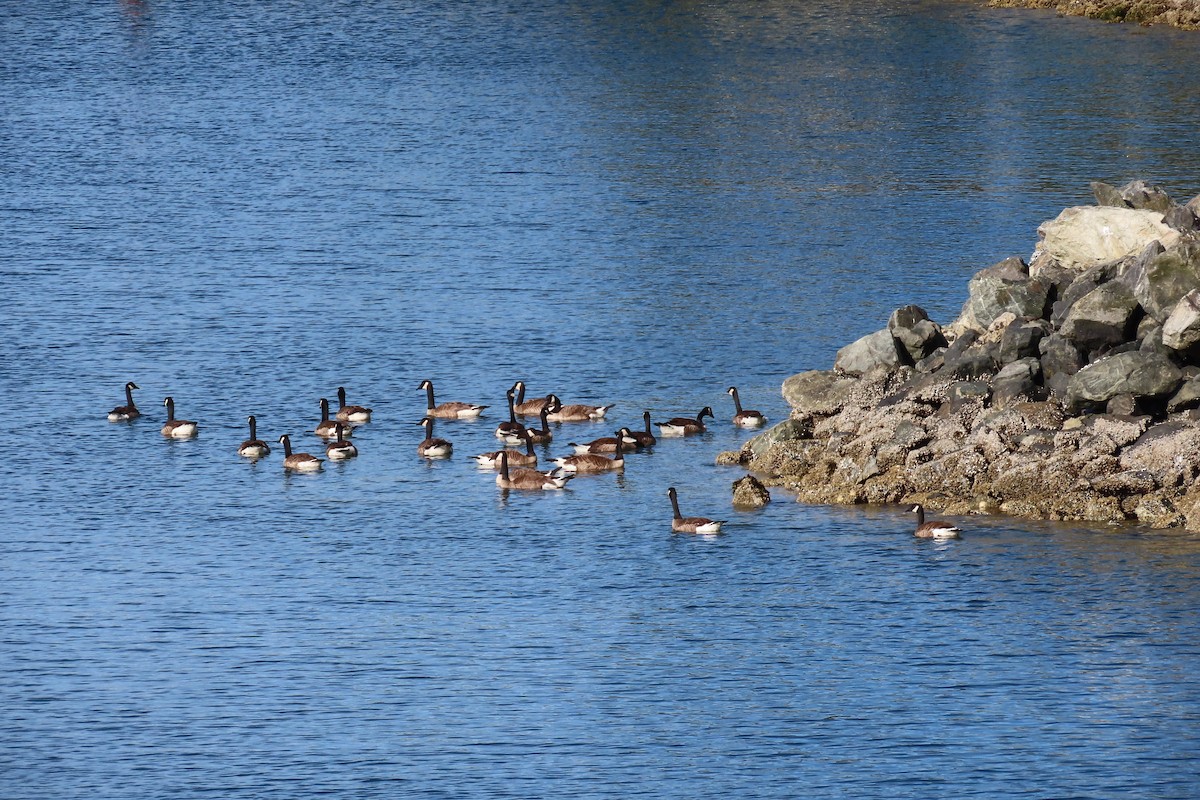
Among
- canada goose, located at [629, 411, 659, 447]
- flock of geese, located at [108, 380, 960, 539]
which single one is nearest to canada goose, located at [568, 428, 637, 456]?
flock of geese, located at [108, 380, 960, 539]

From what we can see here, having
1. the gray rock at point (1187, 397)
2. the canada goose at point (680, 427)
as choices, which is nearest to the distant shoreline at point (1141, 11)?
the canada goose at point (680, 427)

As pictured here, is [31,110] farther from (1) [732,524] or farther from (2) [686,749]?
(2) [686,749]

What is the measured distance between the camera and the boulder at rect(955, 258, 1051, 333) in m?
41.3

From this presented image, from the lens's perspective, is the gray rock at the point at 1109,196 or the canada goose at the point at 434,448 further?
the gray rock at the point at 1109,196

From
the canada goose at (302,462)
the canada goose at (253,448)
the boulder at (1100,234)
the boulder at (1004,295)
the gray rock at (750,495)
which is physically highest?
the boulder at (1100,234)

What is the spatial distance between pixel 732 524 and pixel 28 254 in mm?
34625

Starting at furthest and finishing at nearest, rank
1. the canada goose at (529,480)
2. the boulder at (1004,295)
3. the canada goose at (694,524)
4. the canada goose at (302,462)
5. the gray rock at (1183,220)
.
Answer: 1. the canada goose at (302,462)
2. the canada goose at (529,480)
3. the boulder at (1004,295)
4. the gray rock at (1183,220)
5. the canada goose at (694,524)

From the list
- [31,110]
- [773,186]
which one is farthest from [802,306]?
[31,110]

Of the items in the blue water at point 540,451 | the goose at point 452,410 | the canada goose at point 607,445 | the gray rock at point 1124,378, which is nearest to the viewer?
the blue water at point 540,451

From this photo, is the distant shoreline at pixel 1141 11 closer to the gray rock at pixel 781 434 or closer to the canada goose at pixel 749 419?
the canada goose at pixel 749 419

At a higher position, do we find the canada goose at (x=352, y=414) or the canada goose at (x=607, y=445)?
the canada goose at (x=352, y=414)

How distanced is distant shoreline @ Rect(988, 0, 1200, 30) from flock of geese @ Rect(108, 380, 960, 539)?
66.5 m

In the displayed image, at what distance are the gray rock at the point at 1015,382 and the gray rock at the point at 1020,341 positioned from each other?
45 centimetres

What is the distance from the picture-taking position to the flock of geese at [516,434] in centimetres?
4262
